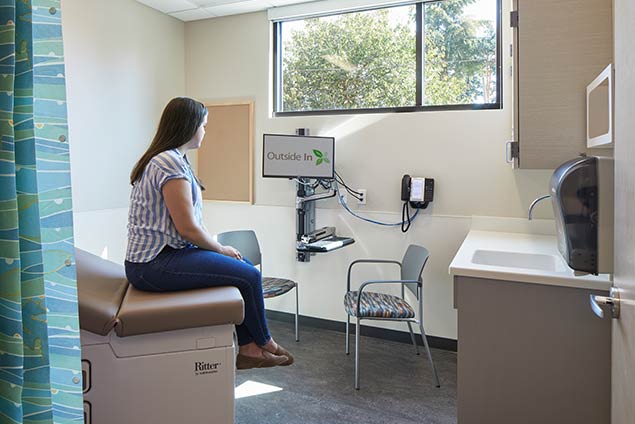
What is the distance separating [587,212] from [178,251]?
5.13 ft

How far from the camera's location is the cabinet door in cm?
191

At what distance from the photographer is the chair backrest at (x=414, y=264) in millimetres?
2500

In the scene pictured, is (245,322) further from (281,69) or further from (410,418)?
(281,69)

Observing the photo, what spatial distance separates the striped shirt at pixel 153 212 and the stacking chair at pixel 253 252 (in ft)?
3.78

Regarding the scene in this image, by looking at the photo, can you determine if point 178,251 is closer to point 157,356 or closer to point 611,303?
point 157,356

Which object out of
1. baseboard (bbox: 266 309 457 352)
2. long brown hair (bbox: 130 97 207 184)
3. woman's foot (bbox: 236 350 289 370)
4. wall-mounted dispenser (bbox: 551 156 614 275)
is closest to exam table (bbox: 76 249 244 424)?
woman's foot (bbox: 236 350 289 370)

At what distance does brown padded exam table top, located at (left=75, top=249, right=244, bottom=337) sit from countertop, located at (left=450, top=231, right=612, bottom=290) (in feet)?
3.09

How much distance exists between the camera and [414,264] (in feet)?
8.63

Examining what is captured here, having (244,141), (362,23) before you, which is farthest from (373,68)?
(244,141)

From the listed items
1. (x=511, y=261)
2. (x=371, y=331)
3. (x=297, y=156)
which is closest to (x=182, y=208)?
(x=297, y=156)

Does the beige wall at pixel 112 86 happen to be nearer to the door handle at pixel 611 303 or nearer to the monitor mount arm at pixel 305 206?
the monitor mount arm at pixel 305 206

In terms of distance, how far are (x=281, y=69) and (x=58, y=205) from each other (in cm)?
287

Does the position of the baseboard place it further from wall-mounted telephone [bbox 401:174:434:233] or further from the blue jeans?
the blue jeans

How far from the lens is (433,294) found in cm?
303
